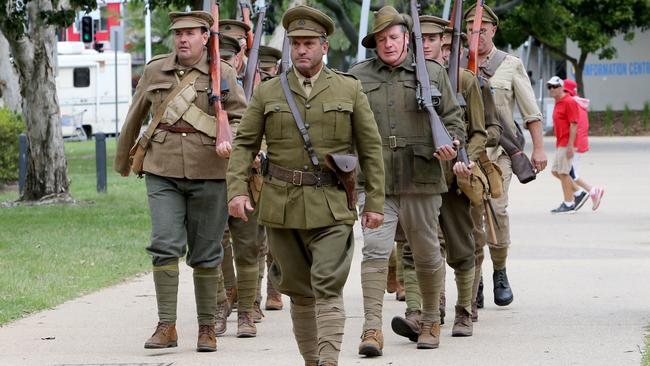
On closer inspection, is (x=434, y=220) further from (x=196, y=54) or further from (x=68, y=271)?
(x=68, y=271)

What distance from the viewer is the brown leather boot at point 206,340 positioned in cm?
845

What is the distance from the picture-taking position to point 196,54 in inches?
335

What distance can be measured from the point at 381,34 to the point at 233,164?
153 centimetres

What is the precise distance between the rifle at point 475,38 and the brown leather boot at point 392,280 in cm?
199

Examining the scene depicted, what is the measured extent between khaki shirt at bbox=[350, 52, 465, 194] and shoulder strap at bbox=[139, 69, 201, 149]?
0.91 meters

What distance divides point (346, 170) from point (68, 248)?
8.01 metres

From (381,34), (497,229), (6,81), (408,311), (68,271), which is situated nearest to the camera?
(381,34)

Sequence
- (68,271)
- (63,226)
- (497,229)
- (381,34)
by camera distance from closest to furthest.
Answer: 1. (381,34)
2. (497,229)
3. (68,271)
4. (63,226)

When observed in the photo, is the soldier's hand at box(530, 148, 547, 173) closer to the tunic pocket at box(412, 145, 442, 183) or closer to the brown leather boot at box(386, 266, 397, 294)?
the brown leather boot at box(386, 266, 397, 294)

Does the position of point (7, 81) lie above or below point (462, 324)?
above

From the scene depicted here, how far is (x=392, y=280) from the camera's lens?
1120 cm

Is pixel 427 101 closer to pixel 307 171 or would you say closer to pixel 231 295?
pixel 307 171

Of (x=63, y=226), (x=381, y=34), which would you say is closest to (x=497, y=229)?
(x=381, y=34)

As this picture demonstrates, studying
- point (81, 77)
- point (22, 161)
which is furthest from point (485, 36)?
point (81, 77)
